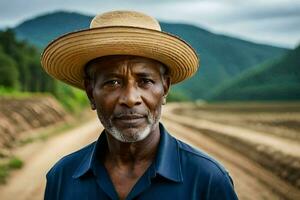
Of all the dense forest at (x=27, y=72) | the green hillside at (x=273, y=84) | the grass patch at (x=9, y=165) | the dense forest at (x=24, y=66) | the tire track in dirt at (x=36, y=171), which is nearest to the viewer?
the tire track in dirt at (x=36, y=171)

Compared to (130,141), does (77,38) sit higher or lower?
higher

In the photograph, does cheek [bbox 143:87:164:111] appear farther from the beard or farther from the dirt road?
the dirt road

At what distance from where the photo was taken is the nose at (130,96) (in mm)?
2348

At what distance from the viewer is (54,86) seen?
4741 centimetres

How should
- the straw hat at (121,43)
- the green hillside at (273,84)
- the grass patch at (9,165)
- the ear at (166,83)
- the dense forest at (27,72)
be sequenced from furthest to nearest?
the green hillside at (273,84)
the dense forest at (27,72)
the grass patch at (9,165)
the ear at (166,83)
the straw hat at (121,43)

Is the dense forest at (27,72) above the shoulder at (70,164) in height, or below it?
below

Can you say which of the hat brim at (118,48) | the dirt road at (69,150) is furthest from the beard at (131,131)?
the dirt road at (69,150)

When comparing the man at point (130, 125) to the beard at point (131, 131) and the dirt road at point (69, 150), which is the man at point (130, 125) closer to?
the beard at point (131, 131)

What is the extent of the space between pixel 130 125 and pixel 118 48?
38 centimetres

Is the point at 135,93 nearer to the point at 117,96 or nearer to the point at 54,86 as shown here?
the point at 117,96

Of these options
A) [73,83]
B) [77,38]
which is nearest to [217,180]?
[77,38]

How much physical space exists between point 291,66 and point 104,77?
450 feet

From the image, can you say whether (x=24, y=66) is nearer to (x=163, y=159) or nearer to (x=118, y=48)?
(x=118, y=48)

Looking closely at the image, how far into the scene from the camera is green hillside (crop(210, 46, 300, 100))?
120438 millimetres
